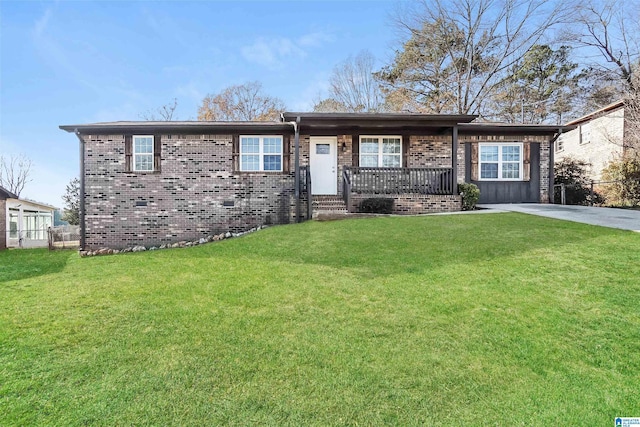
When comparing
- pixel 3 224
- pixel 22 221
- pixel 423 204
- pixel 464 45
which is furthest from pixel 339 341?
pixel 464 45

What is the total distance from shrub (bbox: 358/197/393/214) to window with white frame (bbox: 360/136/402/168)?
1957mm

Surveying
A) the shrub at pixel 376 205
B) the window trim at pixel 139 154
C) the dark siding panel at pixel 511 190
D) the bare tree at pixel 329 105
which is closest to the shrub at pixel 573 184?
the dark siding panel at pixel 511 190

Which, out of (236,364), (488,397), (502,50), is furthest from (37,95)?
(502,50)

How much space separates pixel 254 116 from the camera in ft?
93.6

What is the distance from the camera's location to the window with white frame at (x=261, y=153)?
485 inches

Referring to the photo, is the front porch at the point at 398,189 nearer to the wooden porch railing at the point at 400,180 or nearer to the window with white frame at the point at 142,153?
the wooden porch railing at the point at 400,180

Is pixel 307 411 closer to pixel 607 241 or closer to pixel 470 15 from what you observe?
pixel 607 241

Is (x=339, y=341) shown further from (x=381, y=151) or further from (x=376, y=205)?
(x=381, y=151)

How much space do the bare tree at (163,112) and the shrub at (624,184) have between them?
98.3ft

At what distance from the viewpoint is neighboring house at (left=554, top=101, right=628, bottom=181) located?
57.7 feet

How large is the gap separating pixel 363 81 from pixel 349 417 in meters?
27.2

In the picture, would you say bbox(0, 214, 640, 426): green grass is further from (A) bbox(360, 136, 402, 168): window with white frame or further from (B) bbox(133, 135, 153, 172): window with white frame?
(A) bbox(360, 136, 402, 168): window with white frame

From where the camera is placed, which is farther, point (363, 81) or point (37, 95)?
point (363, 81)

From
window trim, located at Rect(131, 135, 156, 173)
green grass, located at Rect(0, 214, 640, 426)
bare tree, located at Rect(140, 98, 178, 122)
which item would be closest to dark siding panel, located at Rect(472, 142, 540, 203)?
green grass, located at Rect(0, 214, 640, 426)
